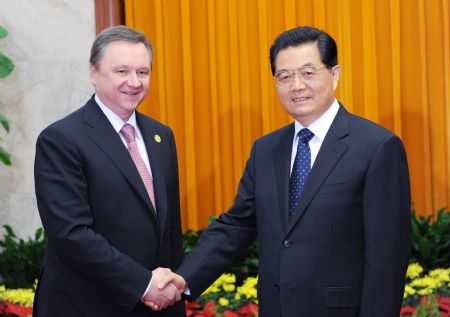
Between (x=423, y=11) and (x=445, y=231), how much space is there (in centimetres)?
135

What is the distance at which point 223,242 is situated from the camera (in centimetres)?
287

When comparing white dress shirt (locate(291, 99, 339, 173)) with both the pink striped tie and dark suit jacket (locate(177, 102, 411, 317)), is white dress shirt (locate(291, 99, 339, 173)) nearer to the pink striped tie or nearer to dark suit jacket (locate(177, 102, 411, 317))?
dark suit jacket (locate(177, 102, 411, 317))

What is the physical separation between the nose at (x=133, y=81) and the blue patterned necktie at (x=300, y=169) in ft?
2.05

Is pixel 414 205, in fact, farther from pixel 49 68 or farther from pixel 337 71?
pixel 49 68

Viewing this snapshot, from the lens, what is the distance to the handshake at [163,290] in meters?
2.59

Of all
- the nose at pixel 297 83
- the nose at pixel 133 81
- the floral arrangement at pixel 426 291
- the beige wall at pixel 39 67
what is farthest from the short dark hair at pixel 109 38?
the beige wall at pixel 39 67

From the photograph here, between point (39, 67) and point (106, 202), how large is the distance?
2647 millimetres

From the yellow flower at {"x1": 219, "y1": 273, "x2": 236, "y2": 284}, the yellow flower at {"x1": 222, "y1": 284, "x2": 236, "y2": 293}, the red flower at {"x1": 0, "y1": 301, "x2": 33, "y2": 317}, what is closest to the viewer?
the red flower at {"x1": 0, "y1": 301, "x2": 33, "y2": 317}

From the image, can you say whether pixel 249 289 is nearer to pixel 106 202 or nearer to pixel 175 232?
pixel 175 232

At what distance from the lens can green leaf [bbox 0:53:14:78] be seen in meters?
4.70

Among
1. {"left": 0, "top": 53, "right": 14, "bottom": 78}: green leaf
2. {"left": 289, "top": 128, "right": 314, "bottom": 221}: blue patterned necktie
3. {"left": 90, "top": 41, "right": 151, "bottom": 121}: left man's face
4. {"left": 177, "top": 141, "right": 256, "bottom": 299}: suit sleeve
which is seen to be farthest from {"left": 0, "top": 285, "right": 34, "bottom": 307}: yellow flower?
{"left": 289, "top": 128, "right": 314, "bottom": 221}: blue patterned necktie

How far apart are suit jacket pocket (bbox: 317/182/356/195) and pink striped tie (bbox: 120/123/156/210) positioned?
656 mm

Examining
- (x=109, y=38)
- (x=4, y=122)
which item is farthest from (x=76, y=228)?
(x=4, y=122)

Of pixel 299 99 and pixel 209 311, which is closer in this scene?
pixel 299 99
